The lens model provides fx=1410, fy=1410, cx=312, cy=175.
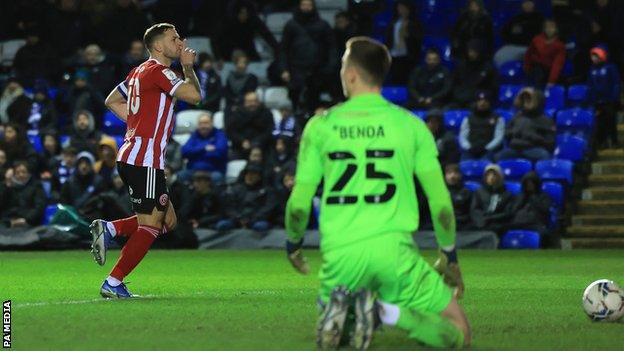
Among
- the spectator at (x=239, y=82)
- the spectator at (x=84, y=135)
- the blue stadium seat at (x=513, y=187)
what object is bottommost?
the blue stadium seat at (x=513, y=187)

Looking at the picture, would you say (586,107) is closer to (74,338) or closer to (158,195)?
(158,195)

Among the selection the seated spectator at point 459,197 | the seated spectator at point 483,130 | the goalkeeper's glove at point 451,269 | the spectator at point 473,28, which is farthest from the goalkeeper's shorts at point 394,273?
the spectator at point 473,28

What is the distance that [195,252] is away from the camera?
19.1 meters

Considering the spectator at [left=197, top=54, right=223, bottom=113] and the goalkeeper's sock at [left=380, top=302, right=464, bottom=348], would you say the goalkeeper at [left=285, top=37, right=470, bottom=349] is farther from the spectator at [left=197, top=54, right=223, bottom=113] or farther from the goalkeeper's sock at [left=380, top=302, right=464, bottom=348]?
the spectator at [left=197, top=54, right=223, bottom=113]

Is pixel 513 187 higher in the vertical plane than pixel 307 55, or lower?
lower

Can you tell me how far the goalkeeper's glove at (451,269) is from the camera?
24.7 feet

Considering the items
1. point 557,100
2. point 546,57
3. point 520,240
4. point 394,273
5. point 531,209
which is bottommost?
point 520,240

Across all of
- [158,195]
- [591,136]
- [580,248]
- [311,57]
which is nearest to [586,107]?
[591,136]

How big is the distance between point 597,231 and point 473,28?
4.03 m

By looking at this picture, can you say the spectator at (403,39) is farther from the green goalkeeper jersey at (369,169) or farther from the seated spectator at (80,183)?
the green goalkeeper jersey at (369,169)

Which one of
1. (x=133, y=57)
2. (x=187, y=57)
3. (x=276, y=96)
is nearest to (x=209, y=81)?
(x=276, y=96)

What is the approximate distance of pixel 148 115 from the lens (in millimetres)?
10867

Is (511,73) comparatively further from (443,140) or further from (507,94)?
(443,140)

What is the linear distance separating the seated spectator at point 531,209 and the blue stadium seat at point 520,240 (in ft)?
0.27
